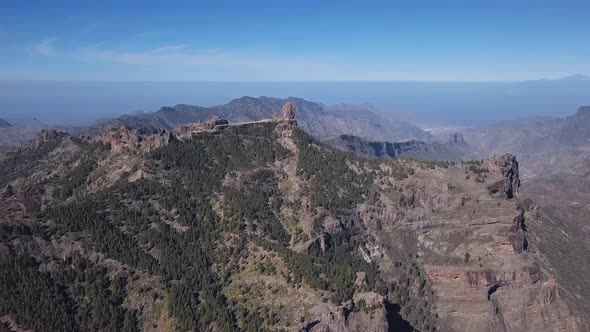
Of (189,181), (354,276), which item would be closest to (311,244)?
(354,276)

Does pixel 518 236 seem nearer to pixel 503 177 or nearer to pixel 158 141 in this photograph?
pixel 503 177

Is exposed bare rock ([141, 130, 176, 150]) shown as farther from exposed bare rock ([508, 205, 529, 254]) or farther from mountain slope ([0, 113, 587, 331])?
exposed bare rock ([508, 205, 529, 254])

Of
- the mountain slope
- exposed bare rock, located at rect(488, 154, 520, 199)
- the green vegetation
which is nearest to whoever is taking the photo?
the mountain slope

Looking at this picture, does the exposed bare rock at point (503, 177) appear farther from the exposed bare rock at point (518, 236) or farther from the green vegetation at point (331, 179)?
the green vegetation at point (331, 179)

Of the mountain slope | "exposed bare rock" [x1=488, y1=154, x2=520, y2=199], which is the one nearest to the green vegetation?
the mountain slope

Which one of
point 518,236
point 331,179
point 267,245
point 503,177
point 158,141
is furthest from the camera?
point 503,177

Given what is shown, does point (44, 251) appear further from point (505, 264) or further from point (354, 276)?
point (505, 264)

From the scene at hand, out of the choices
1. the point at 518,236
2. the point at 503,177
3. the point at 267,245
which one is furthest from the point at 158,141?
the point at 503,177

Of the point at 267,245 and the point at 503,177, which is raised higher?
the point at 503,177
